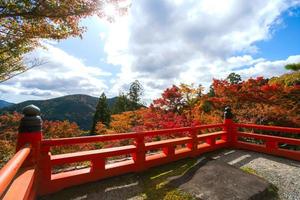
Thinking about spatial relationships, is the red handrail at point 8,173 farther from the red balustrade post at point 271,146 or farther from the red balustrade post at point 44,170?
the red balustrade post at point 271,146

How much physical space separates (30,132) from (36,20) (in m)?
4.12

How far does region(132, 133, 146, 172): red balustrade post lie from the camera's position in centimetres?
477

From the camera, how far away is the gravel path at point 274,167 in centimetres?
434

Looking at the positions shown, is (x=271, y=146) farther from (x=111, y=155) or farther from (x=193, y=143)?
(x=111, y=155)

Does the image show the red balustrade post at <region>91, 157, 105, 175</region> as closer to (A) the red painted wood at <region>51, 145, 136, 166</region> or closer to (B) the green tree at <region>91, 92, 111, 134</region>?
(A) the red painted wood at <region>51, 145, 136, 166</region>

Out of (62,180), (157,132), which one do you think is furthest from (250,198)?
(62,180)

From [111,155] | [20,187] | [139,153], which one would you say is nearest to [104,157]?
[111,155]

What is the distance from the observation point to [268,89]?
10492 mm

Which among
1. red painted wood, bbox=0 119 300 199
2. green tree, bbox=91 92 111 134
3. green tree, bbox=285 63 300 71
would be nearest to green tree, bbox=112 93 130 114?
green tree, bbox=91 92 111 134

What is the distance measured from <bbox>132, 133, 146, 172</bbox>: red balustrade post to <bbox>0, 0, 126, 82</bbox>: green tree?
3.64 meters

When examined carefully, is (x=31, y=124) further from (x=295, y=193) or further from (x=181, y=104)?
(x=181, y=104)

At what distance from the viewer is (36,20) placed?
6.00 meters

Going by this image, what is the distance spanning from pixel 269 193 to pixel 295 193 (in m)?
0.58

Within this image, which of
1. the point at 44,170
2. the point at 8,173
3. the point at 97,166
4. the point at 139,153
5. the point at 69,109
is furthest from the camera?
the point at 69,109
